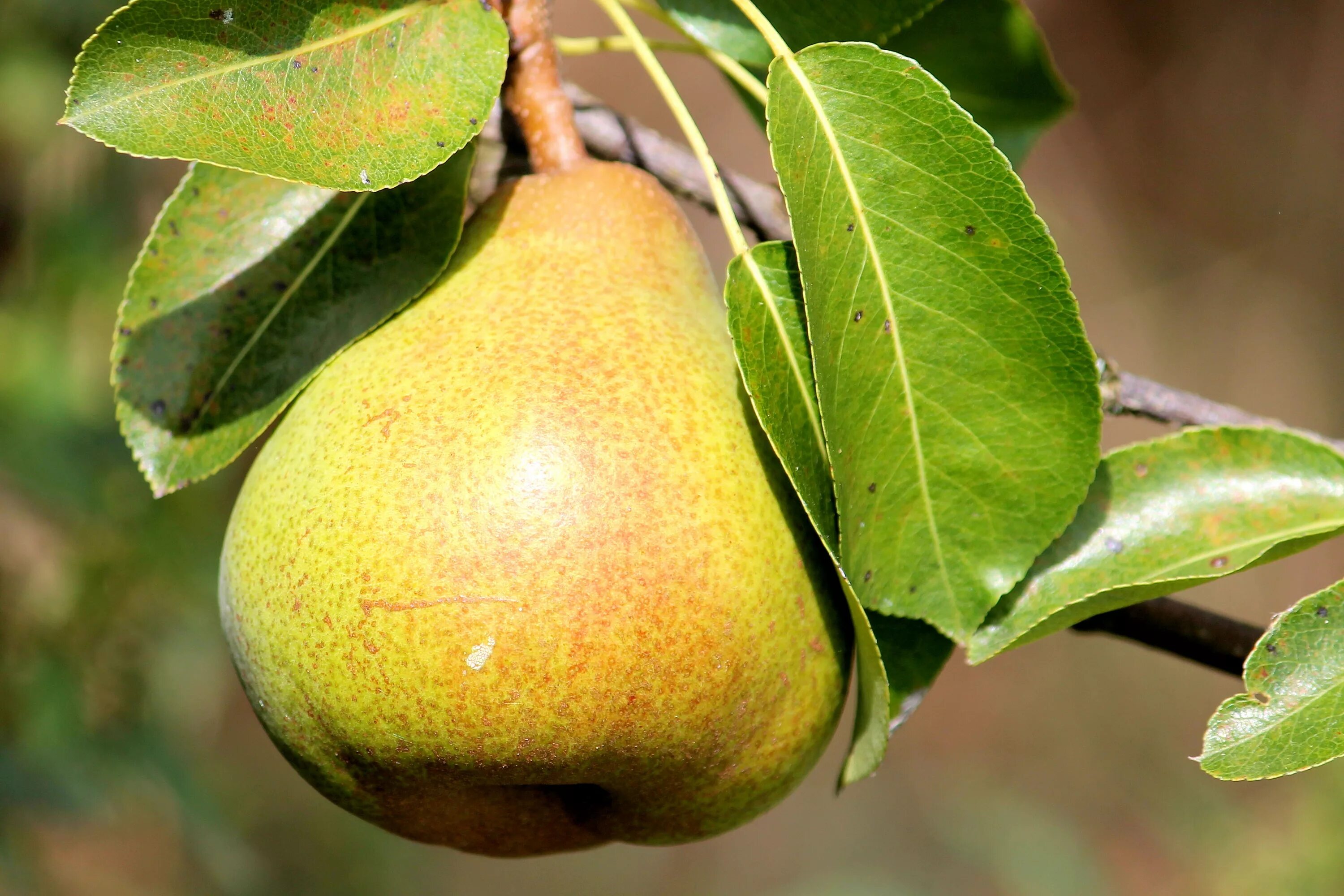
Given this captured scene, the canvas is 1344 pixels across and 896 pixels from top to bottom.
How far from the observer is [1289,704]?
730 mm

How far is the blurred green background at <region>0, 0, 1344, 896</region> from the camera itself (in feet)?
5.54

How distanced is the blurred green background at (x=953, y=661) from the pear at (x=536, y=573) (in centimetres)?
86

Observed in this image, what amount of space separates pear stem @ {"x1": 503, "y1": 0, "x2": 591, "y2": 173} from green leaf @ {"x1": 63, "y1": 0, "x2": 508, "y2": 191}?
11 cm

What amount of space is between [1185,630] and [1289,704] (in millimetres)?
222

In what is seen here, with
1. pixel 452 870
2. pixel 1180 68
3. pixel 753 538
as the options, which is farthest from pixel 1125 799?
pixel 753 538

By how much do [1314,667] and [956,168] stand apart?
1.30 ft

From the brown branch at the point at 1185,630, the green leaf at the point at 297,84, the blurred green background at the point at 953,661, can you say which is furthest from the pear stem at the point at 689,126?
the blurred green background at the point at 953,661

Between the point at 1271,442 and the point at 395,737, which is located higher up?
the point at 1271,442

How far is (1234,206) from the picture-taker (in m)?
4.48

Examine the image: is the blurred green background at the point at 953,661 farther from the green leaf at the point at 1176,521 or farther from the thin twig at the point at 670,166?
the green leaf at the point at 1176,521

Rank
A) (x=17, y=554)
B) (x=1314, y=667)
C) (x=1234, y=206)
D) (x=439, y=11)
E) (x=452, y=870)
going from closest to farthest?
(x=1314, y=667), (x=439, y=11), (x=17, y=554), (x=452, y=870), (x=1234, y=206)

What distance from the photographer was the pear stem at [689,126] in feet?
2.80

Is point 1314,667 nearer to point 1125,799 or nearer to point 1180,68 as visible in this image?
point 1125,799

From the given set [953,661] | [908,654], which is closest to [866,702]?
[908,654]
